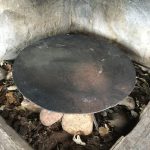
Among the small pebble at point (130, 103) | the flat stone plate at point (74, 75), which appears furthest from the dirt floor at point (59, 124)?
the flat stone plate at point (74, 75)

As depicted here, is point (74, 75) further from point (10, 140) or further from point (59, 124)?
point (10, 140)

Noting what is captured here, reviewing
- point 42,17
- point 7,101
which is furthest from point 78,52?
point 7,101

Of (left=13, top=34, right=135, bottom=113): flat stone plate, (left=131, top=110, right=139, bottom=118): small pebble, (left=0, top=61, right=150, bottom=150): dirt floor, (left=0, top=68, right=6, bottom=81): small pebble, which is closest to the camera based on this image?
(left=13, top=34, right=135, bottom=113): flat stone plate

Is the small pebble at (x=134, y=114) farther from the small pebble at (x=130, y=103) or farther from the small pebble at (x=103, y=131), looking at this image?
the small pebble at (x=103, y=131)

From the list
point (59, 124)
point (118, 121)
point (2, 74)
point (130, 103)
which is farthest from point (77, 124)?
point (2, 74)

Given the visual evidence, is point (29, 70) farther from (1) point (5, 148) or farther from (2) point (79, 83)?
(1) point (5, 148)

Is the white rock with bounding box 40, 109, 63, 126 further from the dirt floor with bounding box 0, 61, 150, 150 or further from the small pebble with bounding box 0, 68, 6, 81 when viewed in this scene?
the small pebble with bounding box 0, 68, 6, 81

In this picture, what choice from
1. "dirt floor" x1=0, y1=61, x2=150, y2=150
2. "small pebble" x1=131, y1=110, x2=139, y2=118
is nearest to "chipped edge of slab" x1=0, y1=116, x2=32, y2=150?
"dirt floor" x1=0, y1=61, x2=150, y2=150
